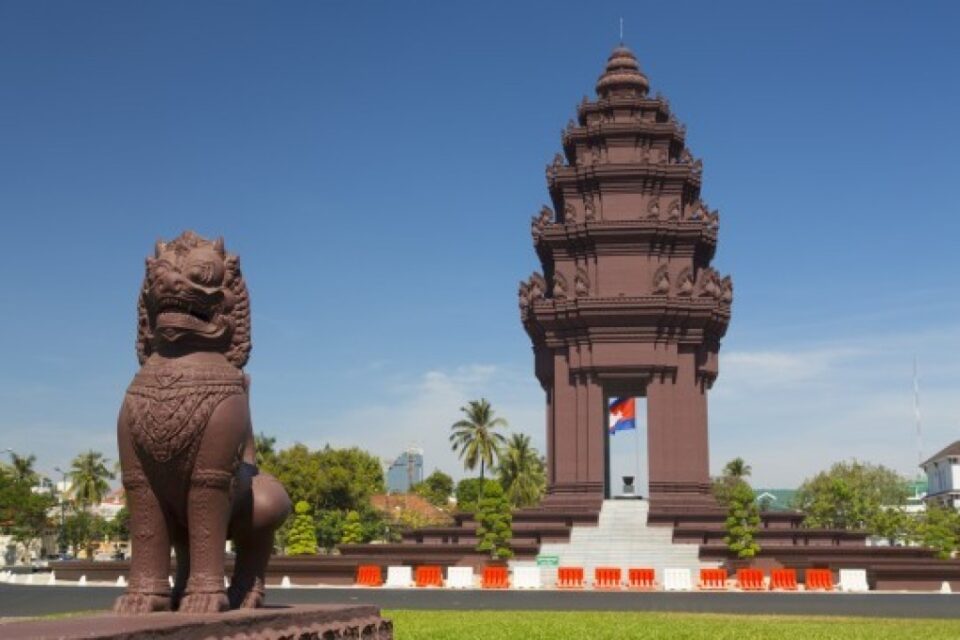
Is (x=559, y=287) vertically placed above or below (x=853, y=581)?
above

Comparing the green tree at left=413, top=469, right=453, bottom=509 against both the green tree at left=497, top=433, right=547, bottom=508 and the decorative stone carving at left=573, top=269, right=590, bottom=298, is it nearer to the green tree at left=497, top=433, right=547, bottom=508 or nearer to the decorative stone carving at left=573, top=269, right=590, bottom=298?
the green tree at left=497, top=433, right=547, bottom=508

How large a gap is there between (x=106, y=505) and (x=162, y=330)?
537 ft

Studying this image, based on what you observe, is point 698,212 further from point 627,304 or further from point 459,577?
point 459,577

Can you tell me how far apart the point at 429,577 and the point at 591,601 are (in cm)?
1188

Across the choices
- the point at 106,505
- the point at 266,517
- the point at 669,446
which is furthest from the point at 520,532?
the point at 106,505

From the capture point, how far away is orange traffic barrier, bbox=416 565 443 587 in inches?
1517

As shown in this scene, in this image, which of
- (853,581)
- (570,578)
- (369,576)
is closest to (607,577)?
(570,578)

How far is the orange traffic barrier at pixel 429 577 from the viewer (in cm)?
3853

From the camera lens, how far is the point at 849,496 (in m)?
76.8

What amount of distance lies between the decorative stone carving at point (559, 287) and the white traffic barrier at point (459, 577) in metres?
14.6

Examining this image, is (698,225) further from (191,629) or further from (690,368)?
(191,629)

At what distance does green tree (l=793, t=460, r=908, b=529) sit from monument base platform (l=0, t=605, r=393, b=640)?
68028 millimetres

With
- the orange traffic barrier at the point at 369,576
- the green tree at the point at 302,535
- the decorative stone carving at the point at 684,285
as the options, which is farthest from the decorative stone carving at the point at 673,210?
the green tree at the point at 302,535

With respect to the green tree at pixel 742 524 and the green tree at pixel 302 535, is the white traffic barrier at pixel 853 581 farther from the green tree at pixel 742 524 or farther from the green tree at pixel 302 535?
the green tree at pixel 302 535
